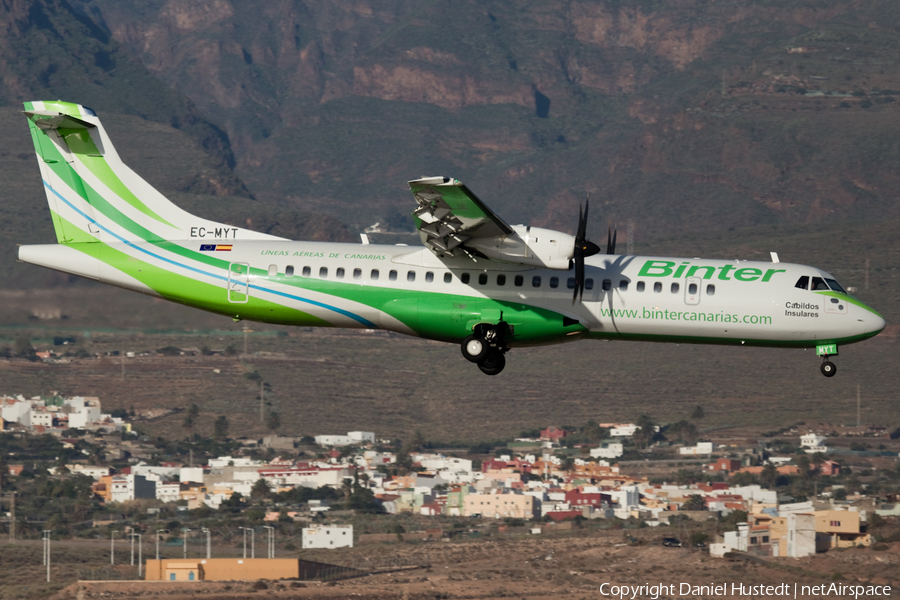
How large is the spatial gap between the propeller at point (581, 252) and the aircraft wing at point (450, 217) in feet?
6.25

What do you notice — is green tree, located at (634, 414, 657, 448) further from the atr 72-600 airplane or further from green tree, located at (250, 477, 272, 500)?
the atr 72-600 airplane

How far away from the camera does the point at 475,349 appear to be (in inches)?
1559

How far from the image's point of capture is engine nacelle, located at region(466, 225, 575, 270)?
3766cm

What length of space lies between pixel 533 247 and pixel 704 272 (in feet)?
18.2

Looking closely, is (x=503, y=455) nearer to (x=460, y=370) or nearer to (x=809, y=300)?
(x=460, y=370)

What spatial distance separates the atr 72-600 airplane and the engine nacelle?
39 millimetres

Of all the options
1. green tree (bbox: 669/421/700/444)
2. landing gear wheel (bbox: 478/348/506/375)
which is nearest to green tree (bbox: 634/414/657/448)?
green tree (bbox: 669/421/700/444)

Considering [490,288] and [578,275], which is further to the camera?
[490,288]

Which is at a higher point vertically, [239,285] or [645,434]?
[239,285]

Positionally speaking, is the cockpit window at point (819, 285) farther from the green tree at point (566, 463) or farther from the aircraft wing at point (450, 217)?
the green tree at point (566, 463)

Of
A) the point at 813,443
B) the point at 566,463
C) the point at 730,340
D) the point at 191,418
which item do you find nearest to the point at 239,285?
the point at 730,340

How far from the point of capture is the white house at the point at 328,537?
104875 millimetres

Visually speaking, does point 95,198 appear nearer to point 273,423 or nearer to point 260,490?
point 260,490

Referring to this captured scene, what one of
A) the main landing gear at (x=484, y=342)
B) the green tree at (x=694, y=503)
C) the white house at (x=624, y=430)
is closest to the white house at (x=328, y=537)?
the green tree at (x=694, y=503)
